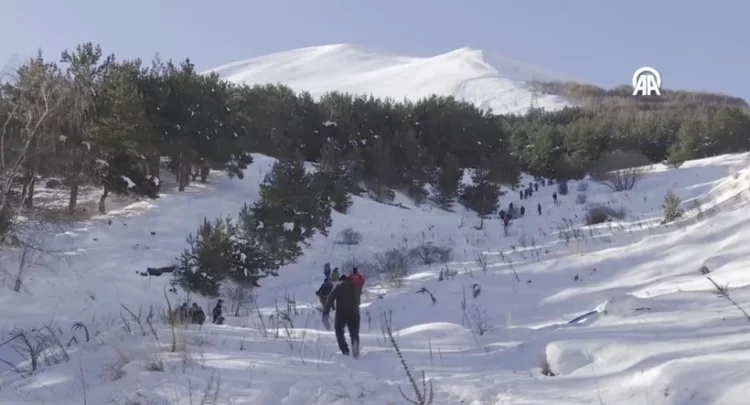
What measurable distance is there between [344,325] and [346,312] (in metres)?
0.19

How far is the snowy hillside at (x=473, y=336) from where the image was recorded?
421 centimetres

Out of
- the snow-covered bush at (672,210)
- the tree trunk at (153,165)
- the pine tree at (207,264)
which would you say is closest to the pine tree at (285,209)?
the pine tree at (207,264)

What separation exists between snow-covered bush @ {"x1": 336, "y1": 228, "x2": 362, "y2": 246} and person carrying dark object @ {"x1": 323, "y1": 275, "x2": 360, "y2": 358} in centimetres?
1783

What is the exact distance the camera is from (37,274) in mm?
17953

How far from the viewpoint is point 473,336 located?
21.1 ft

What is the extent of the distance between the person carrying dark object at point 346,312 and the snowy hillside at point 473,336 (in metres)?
0.20

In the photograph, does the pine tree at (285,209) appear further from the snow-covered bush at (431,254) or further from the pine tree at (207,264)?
the snow-covered bush at (431,254)

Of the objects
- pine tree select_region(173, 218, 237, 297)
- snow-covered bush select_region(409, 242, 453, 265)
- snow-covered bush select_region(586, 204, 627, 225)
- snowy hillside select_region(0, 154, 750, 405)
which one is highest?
snow-covered bush select_region(586, 204, 627, 225)

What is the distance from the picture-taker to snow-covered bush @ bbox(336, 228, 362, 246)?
82.9 ft

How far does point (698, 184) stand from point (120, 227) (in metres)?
27.4

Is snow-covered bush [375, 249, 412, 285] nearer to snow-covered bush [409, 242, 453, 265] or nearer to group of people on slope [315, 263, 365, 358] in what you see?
snow-covered bush [409, 242, 453, 265]

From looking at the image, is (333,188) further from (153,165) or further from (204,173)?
(204,173)

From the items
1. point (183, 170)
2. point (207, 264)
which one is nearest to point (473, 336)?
point (207, 264)

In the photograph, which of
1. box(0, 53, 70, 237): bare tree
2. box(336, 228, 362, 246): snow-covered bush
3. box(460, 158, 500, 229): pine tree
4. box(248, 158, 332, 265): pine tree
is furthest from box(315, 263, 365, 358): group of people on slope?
box(460, 158, 500, 229): pine tree
